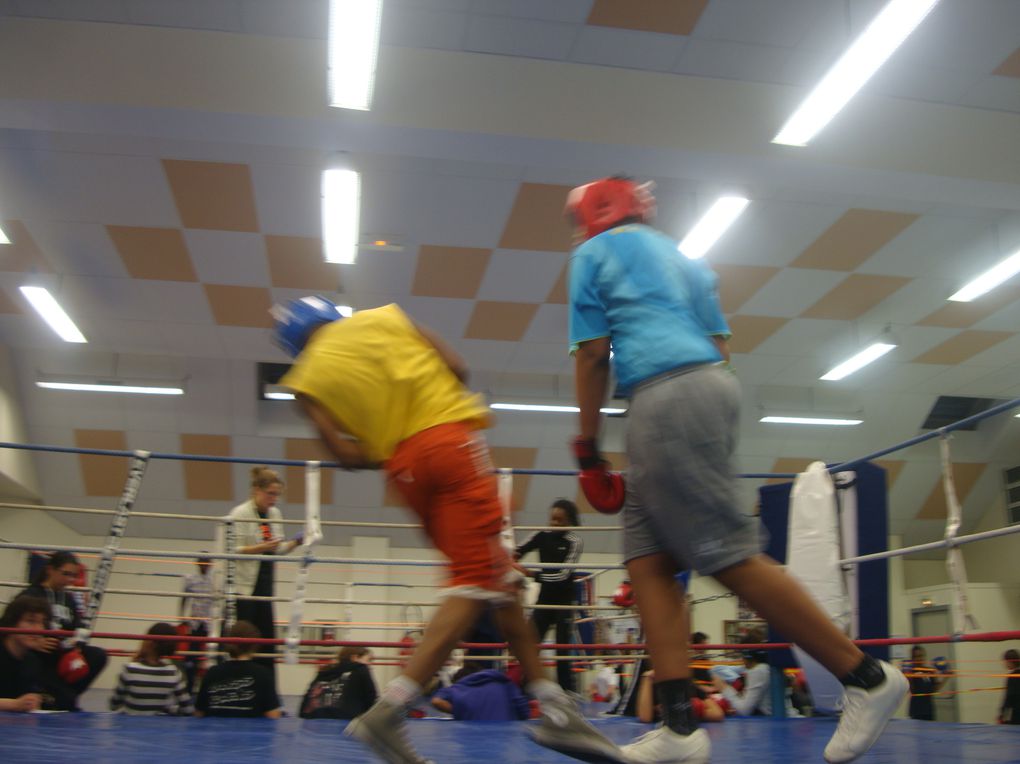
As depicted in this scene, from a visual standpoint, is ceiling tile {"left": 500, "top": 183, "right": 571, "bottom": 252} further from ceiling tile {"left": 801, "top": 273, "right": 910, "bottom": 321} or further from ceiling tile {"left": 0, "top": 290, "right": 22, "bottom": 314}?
ceiling tile {"left": 0, "top": 290, "right": 22, "bottom": 314}

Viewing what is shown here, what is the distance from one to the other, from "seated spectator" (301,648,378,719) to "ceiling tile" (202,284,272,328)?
4.26 meters

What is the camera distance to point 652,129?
4566 mm

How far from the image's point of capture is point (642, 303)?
139 cm

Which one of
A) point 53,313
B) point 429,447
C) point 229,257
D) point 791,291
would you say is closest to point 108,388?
point 53,313

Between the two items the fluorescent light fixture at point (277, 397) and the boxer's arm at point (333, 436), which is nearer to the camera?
the boxer's arm at point (333, 436)

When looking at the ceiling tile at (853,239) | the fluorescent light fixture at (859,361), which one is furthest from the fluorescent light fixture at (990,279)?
the ceiling tile at (853,239)

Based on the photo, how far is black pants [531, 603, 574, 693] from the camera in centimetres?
395

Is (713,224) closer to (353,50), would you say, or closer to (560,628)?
(353,50)

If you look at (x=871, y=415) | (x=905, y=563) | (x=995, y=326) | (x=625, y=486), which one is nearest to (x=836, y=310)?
(x=995, y=326)

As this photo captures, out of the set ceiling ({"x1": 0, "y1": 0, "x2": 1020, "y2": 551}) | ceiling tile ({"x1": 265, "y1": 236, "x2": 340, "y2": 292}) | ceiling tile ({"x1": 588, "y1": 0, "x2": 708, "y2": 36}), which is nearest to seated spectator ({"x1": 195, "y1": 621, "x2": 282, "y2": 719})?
ceiling ({"x1": 0, "y1": 0, "x2": 1020, "y2": 551})

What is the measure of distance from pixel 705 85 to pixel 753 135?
369 millimetres

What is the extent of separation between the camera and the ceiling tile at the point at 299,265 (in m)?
6.22

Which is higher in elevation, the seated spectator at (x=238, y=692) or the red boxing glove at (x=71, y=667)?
the red boxing glove at (x=71, y=667)

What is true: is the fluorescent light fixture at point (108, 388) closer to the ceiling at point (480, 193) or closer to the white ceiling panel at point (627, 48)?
the ceiling at point (480, 193)
